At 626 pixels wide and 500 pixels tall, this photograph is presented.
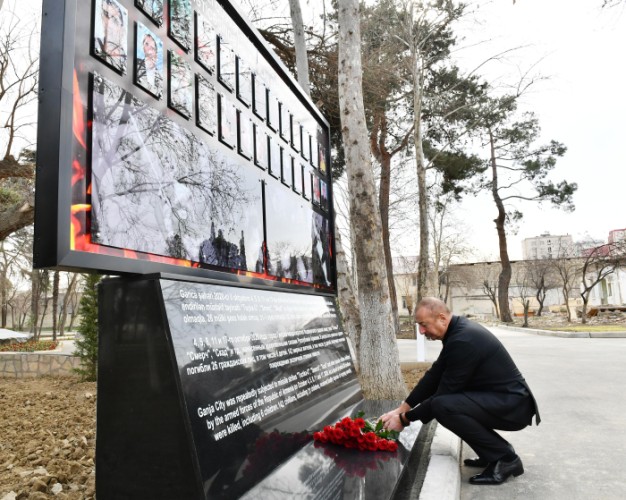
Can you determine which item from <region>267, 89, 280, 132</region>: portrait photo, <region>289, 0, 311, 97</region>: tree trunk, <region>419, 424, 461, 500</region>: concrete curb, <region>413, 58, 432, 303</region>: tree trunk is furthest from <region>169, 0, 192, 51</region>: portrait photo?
<region>413, 58, 432, 303</region>: tree trunk

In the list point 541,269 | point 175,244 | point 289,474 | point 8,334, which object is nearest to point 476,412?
point 289,474

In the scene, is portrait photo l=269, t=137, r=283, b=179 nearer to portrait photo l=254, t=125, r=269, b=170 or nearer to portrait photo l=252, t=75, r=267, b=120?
portrait photo l=254, t=125, r=269, b=170

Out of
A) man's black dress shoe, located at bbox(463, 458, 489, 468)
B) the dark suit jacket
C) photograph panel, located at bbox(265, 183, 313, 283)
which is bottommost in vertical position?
man's black dress shoe, located at bbox(463, 458, 489, 468)

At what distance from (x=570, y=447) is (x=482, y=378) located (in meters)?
1.45

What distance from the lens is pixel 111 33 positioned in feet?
8.01

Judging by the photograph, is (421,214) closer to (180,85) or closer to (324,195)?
(324,195)

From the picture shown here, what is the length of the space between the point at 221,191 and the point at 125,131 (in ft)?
3.25

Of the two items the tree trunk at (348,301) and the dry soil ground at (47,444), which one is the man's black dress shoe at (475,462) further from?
the tree trunk at (348,301)

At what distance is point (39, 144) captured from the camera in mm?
2053

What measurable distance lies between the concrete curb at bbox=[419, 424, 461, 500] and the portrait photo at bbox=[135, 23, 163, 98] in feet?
8.96

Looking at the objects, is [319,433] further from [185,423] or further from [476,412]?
[185,423]

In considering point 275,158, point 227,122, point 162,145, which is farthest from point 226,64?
point 162,145

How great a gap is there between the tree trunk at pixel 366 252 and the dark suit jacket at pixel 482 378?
258 centimetres

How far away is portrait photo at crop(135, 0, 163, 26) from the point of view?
270 cm
